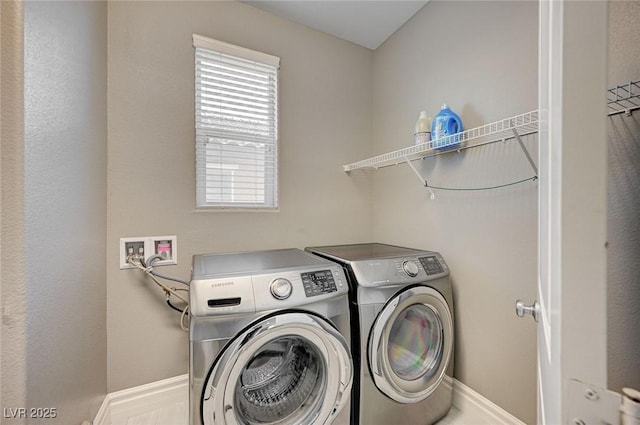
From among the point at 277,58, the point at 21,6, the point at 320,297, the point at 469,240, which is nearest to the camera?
the point at 21,6

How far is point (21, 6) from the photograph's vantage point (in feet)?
2.36

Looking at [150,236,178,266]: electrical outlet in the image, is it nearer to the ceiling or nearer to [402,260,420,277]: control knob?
[402,260,420,277]: control knob

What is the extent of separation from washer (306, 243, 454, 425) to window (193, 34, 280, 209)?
747mm

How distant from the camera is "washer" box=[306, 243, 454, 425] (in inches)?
48.8

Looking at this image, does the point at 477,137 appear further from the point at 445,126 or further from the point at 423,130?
the point at 423,130

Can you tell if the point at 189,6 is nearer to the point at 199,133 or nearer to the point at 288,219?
the point at 199,133

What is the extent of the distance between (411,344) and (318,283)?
69 centimetres

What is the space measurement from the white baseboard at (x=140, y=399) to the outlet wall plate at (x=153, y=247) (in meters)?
0.68

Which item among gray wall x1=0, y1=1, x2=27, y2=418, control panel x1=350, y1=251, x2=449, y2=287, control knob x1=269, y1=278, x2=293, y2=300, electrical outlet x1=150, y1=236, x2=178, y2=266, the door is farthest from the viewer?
electrical outlet x1=150, y1=236, x2=178, y2=266

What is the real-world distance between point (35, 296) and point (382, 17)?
233 cm

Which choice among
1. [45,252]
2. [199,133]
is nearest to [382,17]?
[199,133]

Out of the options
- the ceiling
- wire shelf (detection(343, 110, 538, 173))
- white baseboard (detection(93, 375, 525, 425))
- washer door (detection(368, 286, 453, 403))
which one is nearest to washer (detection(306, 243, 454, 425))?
washer door (detection(368, 286, 453, 403))

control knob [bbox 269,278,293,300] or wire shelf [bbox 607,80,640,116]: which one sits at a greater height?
wire shelf [bbox 607,80,640,116]

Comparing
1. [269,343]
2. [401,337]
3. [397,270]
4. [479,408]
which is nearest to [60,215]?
[269,343]
